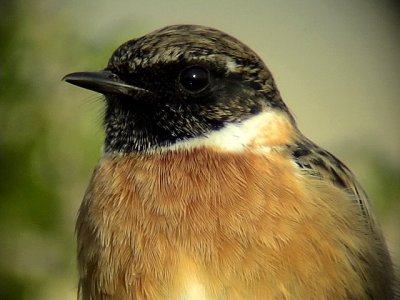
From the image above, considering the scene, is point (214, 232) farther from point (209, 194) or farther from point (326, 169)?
point (326, 169)

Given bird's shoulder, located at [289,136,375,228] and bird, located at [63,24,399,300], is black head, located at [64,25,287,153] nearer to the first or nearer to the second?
bird, located at [63,24,399,300]

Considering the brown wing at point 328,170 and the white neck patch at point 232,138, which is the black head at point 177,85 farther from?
the brown wing at point 328,170

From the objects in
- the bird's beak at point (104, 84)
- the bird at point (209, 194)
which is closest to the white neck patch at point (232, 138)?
the bird at point (209, 194)

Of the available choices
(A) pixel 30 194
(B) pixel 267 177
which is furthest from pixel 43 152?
(B) pixel 267 177

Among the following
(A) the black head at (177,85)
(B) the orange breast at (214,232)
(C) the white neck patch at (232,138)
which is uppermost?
(A) the black head at (177,85)

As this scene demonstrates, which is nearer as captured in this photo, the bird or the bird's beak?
the bird

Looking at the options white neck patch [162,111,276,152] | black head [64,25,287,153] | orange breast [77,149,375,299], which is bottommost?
orange breast [77,149,375,299]

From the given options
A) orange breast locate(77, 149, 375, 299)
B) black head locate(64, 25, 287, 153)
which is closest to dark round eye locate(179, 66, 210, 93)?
black head locate(64, 25, 287, 153)
